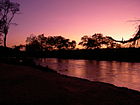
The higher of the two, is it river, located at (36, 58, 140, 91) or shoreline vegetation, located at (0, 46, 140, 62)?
shoreline vegetation, located at (0, 46, 140, 62)

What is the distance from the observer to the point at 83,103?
21.4ft

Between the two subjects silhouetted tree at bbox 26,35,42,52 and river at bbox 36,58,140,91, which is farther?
silhouetted tree at bbox 26,35,42,52

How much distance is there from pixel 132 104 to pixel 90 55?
80.2 m

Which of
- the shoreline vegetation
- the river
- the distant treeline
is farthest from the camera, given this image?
the distant treeline

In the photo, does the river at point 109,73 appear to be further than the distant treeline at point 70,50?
No

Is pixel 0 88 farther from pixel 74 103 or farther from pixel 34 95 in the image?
pixel 74 103

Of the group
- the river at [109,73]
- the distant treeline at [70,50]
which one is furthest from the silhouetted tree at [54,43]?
the river at [109,73]

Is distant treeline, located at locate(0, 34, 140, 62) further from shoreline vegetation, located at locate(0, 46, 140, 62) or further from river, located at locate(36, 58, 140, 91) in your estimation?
river, located at locate(36, 58, 140, 91)

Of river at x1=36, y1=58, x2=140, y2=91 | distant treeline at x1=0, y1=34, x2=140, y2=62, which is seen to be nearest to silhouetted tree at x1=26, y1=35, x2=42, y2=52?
distant treeline at x1=0, y1=34, x2=140, y2=62

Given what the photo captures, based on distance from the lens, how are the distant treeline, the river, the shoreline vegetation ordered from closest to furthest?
1. the river
2. the shoreline vegetation
3. the distant treeline

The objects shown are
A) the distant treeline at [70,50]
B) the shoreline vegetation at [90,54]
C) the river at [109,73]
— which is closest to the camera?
the river at [109,73]

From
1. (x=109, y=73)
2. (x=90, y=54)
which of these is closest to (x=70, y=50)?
(x=90, y=54)

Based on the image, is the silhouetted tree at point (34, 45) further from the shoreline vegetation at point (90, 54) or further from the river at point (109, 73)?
the river at point (109, 73)

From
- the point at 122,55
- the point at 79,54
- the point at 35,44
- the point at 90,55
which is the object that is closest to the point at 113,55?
the point at 122,55
